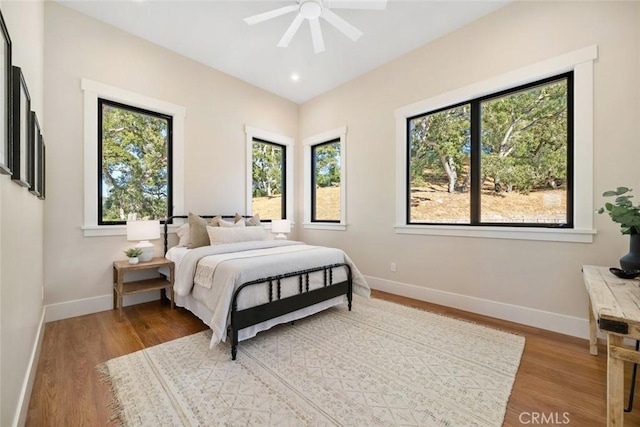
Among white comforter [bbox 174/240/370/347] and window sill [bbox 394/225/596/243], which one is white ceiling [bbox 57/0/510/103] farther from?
white comforter [bbox 174/240/370/347]

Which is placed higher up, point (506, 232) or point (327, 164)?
point (327, 164)

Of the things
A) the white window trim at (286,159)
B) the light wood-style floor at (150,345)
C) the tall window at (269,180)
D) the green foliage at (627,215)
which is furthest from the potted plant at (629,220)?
the tall window at (269,180)

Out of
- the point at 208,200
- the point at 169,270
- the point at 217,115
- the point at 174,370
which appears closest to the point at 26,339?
the point at 174,370

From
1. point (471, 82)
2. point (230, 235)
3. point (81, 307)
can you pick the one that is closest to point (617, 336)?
point (471, 82)

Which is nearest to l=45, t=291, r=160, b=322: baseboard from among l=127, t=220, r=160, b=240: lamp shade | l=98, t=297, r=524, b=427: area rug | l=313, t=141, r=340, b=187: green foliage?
l=127, t=220, r=160, b=240: lamp shade

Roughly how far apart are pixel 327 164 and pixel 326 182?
328 mm

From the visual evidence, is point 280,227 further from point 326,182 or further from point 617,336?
point 617,336

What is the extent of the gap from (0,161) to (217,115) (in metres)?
3.43

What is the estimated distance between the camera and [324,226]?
488 centimetres

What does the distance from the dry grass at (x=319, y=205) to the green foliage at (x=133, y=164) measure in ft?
5.07

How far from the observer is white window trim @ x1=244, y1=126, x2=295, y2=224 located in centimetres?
457

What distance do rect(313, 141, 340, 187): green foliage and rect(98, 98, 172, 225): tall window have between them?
2.48 meters

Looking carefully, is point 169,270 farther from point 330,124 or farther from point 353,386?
point 330,124

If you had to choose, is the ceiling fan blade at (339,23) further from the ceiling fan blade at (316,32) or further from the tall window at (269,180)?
the tall window at (269,180)
